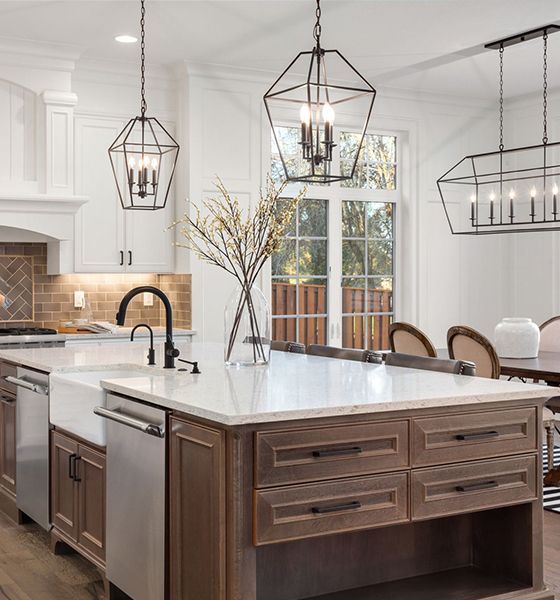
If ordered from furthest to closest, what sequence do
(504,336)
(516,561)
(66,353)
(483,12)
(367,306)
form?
(367,306)
(504,336)
(483,12)
(66,353)
(516,561)

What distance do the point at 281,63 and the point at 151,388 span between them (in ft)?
13.2

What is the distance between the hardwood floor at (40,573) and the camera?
11.9 feet

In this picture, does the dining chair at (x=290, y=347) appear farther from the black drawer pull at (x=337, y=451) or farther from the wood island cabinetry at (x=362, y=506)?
the black drawer pull at (x=337, y=451)

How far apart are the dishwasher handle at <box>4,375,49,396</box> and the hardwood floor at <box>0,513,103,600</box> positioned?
0.72m

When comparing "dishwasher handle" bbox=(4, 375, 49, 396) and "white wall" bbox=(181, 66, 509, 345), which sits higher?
"white wall" bbox=(181, 66, 509, 345)

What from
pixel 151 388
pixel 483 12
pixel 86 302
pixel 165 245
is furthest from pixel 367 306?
pixel 151 388

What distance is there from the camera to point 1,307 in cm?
661

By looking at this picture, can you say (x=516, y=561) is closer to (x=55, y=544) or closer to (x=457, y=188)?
(x=55, y=544)

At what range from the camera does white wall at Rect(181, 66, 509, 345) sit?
6.78m

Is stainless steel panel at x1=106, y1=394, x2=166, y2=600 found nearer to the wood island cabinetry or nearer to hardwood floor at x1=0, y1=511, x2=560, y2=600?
the wood island cabinetry

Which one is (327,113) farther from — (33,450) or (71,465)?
(33,450)

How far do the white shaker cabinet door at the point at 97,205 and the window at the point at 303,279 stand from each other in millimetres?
1310

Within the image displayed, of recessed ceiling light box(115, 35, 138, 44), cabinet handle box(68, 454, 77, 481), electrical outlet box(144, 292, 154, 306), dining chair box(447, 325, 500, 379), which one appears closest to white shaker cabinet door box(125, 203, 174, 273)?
electrical outlet box(144, 292, 154, 306)

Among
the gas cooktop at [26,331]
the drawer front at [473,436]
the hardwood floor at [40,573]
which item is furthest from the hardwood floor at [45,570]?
the gas cooktop at [26,331]
